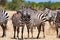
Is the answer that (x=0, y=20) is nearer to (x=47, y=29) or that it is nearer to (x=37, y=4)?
(x=47, y=29)

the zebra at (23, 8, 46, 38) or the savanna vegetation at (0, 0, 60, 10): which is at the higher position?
the savanna vegetation at (0, 0, 60, 10)

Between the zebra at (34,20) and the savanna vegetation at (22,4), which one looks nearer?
the zebra at (34,20)

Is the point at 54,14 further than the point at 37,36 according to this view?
Yes

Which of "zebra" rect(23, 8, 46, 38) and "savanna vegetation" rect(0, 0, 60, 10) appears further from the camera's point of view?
"savanna vegetation" rect(0, 0, 60, 10)

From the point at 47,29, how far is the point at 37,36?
2.88 m

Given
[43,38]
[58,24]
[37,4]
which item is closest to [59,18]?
[58,24]

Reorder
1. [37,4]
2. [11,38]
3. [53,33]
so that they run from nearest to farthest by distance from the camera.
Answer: [11,38]
[53,33]
[37,4]

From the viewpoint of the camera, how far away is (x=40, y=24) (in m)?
16.1

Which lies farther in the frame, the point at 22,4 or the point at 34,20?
the point at 22,4

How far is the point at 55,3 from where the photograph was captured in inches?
1276

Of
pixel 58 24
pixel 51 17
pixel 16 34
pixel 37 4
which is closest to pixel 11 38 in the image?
pixel 16 34

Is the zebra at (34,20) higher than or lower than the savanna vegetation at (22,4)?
lower

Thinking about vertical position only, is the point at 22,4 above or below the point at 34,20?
above

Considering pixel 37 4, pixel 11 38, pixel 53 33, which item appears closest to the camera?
pixel 11 38
